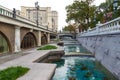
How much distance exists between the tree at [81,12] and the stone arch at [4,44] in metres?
36.2

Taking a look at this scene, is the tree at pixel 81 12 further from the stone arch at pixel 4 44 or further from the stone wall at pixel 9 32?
the stone arch at pixel 4 44

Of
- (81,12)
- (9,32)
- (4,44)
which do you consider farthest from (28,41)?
(81,12)

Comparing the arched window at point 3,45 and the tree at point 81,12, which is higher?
the tree at point 81,12

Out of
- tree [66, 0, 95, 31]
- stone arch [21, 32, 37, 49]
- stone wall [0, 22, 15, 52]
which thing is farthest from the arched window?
tree [66, 0, 95, 31]

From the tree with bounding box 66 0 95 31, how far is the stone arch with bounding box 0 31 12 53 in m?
36.2

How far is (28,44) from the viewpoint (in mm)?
36656

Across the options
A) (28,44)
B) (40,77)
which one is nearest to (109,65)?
(40,77)

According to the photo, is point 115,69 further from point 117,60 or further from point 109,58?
point 109,58

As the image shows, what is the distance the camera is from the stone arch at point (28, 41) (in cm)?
3362

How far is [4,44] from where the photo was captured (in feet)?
74.6

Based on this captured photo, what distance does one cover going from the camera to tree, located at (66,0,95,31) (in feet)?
186

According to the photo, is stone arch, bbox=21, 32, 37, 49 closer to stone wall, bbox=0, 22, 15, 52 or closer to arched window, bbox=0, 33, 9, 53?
stone wall, bbox=0, 22, 15, 52

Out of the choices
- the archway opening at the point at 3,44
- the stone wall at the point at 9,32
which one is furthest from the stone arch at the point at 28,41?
the archway opening at the point at 3,44

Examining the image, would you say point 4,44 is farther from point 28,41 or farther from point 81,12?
point 81,12
